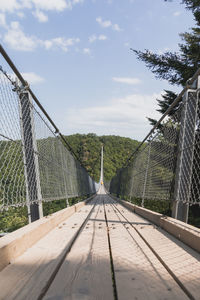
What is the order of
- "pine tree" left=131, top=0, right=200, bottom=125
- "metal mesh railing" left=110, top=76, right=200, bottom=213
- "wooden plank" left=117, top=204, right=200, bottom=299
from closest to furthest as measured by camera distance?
1. "wooden plank" left=117, top=204, right=200, bottom=299
2. "metal mesh railing" left=110, top=76, right=200, bottom=213
3. "pine tree" left=131, top=0, right=200, bottom=125

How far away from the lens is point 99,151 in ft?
214

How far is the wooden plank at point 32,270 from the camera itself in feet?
2.94

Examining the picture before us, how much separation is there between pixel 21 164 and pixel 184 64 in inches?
242

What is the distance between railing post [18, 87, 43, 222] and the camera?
200 centimetres

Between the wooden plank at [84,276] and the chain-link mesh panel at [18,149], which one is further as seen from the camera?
the chain-link mesh panel at [18,149]

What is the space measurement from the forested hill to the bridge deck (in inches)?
2248

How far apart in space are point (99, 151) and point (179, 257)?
6405 cm

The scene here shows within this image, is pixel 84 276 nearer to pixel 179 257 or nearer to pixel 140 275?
pixel 140 275

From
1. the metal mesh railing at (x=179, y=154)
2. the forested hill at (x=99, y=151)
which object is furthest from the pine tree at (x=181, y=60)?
the forested hill at (x=99, y=151)

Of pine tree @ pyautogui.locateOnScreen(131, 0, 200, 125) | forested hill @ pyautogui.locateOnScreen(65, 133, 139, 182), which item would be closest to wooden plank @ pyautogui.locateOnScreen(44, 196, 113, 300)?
pine tree @ pyautogui.locateOnScreen(131, 0, 200, 125)

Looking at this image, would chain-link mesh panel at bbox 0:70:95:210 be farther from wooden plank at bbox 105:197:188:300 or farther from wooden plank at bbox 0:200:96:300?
wooden plank at bbox 105:197:188:300

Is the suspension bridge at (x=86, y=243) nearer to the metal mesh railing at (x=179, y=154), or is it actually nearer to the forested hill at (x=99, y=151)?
the metal mesh railing at (x=179, y=154)

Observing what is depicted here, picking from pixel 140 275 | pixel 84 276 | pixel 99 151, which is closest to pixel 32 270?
pixel 84 276

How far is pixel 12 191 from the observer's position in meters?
1.57
